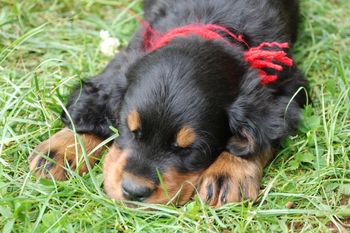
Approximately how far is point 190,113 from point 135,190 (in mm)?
505

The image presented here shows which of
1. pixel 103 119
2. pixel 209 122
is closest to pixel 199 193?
pixel 209 122

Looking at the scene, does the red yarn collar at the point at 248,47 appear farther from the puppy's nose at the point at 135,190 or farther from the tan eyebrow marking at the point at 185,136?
the puppy's nose at the point at 135,190

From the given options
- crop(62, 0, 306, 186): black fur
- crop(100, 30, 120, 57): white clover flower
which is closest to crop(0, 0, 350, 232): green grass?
crop(100, 30, 120, 57): white clover flower

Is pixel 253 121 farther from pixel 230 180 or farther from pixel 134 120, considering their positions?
pixel 134 120

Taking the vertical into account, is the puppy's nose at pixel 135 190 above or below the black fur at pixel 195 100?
below

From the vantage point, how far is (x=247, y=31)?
3.81m

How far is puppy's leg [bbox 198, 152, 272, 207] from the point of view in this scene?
10.7 ft

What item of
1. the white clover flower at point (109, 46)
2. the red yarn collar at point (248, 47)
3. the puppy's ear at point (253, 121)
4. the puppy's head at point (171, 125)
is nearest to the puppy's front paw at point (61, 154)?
the puppy's head at point (171, 125)

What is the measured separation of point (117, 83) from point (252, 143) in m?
0.88

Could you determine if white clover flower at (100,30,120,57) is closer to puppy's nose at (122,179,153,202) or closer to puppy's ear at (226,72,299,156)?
puppy's ear at (226,72,299,156)

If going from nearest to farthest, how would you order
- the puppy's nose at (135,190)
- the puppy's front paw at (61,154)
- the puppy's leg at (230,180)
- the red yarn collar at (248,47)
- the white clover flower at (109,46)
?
the puppy's nose at (135,190) < the puppy's leg at (230,180) < the puppy's front paw at (61,154) < the red yarn collar at (248,47) < the white clover flower at (109,46)

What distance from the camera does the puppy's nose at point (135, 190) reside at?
10.1 ft

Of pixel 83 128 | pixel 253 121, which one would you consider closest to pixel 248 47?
pixel 253 121

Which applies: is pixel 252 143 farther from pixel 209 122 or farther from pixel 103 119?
pixel 103 119
